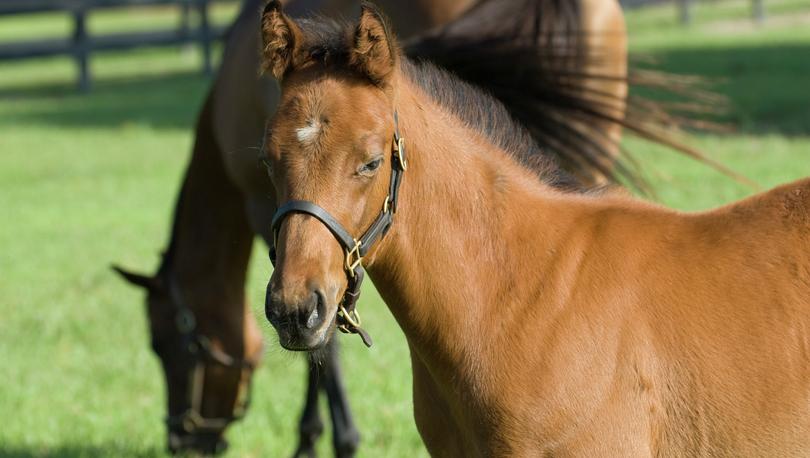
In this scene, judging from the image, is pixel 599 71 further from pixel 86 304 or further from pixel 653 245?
pixel 86 304

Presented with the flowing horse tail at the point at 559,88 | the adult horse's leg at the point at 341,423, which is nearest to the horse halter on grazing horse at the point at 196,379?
the adult horse's leg at the point at 341,423

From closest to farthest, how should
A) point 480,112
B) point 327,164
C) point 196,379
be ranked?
1. point 327,164
2. point 480,112
3. point 196,379

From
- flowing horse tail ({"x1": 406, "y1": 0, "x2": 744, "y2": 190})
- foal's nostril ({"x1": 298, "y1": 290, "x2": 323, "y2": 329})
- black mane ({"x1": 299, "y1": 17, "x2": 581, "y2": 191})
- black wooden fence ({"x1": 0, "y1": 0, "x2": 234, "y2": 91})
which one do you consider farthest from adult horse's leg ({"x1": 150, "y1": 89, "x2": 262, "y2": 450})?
black wooden fence ({"x1": 0, "y1": 0, "x2": 234, "y2": 91})

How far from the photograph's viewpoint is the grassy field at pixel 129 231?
566cm

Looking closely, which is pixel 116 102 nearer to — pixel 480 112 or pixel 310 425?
pixel 310 425

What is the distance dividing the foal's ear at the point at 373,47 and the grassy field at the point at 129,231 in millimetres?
752

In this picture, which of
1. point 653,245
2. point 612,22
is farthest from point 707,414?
point 612,22

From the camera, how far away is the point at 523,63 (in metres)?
4.18

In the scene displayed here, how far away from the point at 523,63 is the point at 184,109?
1401cm

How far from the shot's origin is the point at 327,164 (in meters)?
2.69

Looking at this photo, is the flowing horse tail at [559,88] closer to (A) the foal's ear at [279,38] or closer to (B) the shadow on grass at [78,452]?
(A) the foal's ear at [279,38]

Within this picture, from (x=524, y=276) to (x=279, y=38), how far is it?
2.85 feet

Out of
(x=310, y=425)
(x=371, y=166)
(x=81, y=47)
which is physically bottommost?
(x=81, y=47)

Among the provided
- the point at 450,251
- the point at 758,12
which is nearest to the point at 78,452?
the point at 450,251
